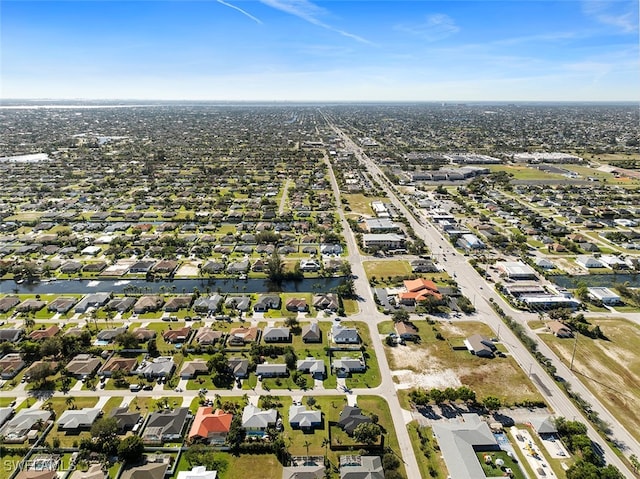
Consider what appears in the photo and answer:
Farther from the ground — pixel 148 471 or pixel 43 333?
pixel 148 471

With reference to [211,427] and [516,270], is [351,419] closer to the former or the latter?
[211,427]

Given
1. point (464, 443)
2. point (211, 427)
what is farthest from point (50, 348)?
point (464, 443)

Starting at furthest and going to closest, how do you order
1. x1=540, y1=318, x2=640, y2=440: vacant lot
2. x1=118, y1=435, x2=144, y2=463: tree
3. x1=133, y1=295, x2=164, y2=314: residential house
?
x1=133, y1=295, x2=164, y2=314: residential house, x1=540, y1=318, x2=640, y2=440: vacant lot, x1=118, y1=435, x2=144, y2=463: tree

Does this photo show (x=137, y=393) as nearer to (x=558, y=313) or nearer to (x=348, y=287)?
(x=348, y=287)

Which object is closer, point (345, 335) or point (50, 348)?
point (50, 348)

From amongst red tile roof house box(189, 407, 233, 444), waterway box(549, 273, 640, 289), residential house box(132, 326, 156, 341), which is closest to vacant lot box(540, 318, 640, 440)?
waterway box(549, 273, 640, 289)

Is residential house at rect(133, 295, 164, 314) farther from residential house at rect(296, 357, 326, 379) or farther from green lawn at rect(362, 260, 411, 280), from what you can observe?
green lawn at rect(362, 260, 411, 280)

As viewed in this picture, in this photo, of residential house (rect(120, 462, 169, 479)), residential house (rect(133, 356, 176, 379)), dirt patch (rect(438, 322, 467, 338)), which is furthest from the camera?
dirt patch (rect(438, 322, 467, 338))
